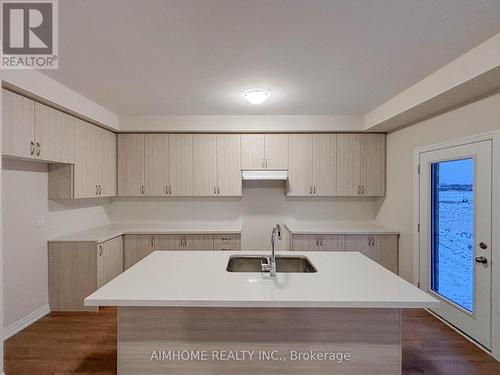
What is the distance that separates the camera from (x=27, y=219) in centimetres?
293

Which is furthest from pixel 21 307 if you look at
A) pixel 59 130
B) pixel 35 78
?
pixel 35 78

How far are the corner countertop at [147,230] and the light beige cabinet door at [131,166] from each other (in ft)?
1.85

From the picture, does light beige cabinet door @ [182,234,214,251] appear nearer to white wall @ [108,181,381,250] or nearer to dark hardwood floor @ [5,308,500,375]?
white wall @ [108,181,381,250]

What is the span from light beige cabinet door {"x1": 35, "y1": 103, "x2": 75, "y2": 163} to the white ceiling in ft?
1.20

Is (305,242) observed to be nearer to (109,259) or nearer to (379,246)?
(379,246)

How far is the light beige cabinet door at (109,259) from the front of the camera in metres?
3.29

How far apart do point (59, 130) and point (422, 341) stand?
432cm

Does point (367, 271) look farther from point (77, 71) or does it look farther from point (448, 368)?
point (77, 71)

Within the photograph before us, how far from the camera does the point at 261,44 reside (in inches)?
78.0

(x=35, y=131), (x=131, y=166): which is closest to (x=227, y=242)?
(x=131, y=166)

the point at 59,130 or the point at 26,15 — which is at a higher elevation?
the point at 26,15

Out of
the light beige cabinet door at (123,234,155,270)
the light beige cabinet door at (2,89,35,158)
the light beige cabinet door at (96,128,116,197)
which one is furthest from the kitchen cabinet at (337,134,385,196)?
the light beige cabinet door at (2,89,35,158)

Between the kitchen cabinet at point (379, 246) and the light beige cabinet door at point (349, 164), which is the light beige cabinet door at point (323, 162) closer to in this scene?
the light beige cabinet door at point (349, 164)

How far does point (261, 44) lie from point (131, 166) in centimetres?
303
